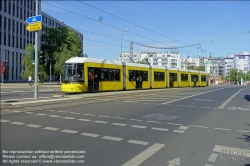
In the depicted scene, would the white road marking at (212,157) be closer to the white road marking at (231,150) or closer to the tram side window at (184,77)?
the white road marking at (231,150)

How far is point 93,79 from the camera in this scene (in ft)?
75.0

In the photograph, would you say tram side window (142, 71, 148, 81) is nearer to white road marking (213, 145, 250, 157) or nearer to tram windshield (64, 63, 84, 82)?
tram windshield (64, 63, 84, 82)

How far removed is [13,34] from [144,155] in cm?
7093

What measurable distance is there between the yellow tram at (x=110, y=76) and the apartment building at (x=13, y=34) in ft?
147

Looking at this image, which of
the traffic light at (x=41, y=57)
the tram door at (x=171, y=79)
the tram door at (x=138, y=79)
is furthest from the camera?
the tram door at (x=171, y=79)

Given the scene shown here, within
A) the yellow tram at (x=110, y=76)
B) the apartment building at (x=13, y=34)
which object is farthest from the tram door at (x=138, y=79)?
the apartment building at (x=13, y=34)

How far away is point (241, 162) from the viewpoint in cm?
492

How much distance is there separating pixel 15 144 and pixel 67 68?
1710cm

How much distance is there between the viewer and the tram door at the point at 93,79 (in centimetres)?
2246

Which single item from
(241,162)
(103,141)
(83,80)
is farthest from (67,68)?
(241,162)

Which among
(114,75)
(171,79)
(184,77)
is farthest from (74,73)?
(184,77)

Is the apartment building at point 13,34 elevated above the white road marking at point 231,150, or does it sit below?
above

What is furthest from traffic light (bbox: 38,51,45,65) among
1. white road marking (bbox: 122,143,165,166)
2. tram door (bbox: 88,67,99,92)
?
white road marking (bbox: 122,143,165,166)

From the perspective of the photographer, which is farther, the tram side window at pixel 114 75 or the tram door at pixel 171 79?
the tram door at pixel 171 79
